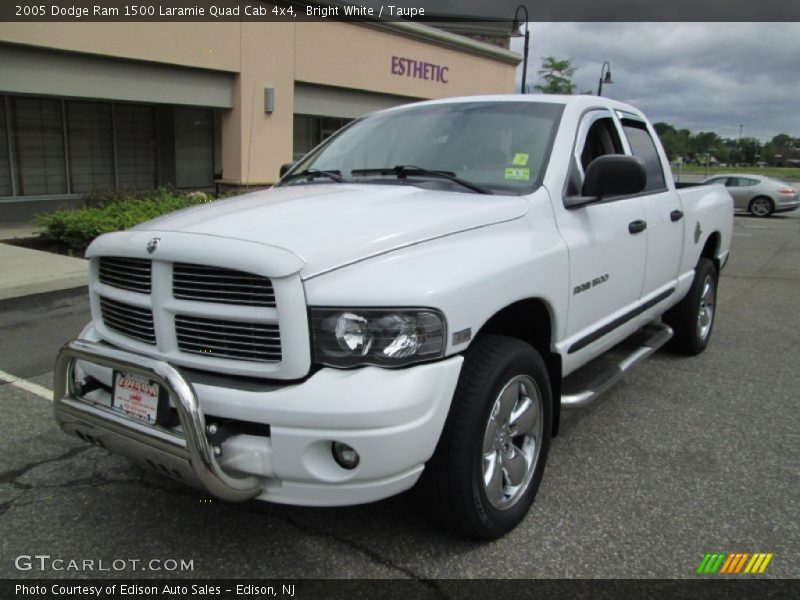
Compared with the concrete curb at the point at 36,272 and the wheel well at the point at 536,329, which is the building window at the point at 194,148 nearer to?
the concrete curb at the point at 36,272

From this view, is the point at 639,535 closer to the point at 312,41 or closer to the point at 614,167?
the point at 614,167

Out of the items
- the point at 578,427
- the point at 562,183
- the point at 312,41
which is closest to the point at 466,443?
the point at 562,183

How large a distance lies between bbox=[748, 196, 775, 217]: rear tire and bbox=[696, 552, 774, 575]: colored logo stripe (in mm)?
23197

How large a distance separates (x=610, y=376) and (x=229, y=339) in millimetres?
2233

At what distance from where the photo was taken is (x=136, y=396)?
2.56 meters

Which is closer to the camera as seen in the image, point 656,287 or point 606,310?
point 606,310

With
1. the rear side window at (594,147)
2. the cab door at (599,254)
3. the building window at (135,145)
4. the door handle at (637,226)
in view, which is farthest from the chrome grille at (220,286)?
the building window at (135,145)

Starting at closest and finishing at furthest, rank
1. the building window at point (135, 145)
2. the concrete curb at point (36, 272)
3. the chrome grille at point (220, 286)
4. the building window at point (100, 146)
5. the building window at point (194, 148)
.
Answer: the chrome grille at point (220, 286), the concrete curb at point (36, 272), the building window at point (100, 146), the building window at point (135, 145), the building window at point (194, 148)

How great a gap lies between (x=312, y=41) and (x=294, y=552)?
50.5 feet

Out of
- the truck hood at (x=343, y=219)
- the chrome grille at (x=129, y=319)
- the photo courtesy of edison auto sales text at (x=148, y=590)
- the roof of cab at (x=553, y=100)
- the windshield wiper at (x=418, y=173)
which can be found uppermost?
the roof of cab at (x=553, y=100)

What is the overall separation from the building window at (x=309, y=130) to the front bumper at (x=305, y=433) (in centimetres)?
1754

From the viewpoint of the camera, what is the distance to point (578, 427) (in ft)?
13.5

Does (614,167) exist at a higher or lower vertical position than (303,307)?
higher
